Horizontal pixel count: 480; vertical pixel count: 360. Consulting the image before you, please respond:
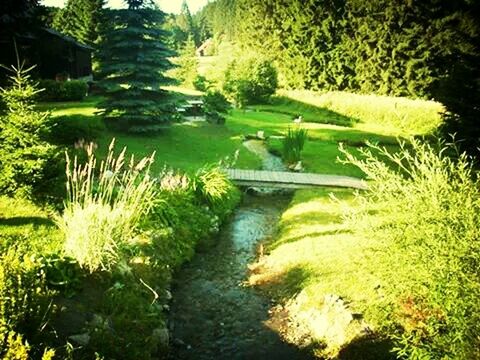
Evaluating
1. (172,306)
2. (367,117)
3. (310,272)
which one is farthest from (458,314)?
(367,117)

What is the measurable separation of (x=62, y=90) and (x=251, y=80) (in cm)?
1994

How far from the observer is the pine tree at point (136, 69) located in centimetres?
1797

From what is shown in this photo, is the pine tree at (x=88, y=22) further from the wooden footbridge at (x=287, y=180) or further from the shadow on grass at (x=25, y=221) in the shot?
the shadow on grass at (x=25, y=221)

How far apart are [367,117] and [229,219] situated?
2089cm

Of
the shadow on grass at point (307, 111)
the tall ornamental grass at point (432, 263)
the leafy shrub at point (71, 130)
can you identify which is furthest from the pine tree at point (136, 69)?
the shadow on grass at point (307, 111)

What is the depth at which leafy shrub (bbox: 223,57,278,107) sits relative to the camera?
1436 inches

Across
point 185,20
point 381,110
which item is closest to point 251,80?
point 381,110

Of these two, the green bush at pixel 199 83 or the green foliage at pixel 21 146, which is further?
the green bush at pixel 199 83

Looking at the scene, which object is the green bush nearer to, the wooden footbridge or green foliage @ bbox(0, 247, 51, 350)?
the wooden footbridge

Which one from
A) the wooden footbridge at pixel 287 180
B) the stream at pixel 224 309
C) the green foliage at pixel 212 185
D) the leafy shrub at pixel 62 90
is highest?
the leafy shrub at pixel 62 90

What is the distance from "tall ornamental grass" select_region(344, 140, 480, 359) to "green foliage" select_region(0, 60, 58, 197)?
598 centimetres

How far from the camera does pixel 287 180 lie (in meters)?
13.9

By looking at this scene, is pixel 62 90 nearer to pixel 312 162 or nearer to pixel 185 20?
pixel 312 162

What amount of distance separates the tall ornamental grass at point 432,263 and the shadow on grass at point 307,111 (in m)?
24.0
